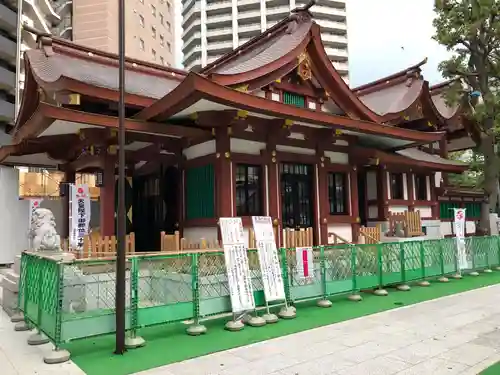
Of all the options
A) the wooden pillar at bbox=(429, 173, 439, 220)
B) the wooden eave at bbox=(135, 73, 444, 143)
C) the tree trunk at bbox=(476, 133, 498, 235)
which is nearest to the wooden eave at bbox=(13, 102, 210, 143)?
the wooden eave at bbox=(135, 73, 444, 143)

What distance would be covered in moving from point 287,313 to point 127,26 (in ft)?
134

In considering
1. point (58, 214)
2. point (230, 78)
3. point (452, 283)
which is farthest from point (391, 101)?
point (58, 214)

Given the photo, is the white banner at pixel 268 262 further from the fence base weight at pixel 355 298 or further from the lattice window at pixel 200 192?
the lattice window at pixel 200 192

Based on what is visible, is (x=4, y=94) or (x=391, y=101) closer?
(x=391, y=101)

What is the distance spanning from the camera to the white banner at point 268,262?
7.32 meters

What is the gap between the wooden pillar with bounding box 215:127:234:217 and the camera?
32.2 feet

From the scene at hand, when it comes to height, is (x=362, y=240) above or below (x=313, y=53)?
below

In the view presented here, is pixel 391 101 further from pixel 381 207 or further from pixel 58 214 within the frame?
pixel 58 214

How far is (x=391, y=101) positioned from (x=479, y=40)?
396cm

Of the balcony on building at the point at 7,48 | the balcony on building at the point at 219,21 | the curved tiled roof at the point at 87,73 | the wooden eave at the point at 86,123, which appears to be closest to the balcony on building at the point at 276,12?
the balcony on building at the point at 219,21

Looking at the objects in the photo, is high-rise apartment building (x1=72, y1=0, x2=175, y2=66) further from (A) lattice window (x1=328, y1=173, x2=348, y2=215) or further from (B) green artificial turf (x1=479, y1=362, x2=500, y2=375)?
(B) green artificial turf (x1=479, y1=362, x2=500, y2=375)

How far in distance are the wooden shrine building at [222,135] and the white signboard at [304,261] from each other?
252cm

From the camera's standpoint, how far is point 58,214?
13867 millimetres

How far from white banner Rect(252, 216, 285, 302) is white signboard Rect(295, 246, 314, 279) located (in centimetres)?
53
